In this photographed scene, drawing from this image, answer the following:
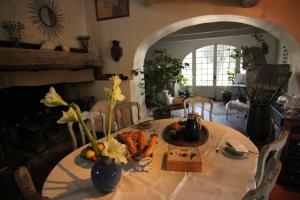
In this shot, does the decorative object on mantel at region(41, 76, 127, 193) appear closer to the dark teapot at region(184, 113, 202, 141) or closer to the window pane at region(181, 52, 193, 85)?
the dark teapot at region(184, 113, 202, 141)

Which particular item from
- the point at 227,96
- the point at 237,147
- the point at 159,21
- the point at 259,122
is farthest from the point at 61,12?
the point at 227,96

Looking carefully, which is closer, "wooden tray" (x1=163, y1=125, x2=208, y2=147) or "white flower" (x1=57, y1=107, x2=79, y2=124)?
"white flower" (x1=57, y1=107, x2=79, y2=124)

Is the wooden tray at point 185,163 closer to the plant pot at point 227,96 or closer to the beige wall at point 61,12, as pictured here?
the beige wall at point 61,12

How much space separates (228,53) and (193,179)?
256 inches

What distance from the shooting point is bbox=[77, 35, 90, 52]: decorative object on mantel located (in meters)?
3.05

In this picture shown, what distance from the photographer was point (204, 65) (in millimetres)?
7066

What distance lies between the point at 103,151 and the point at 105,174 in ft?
0.48

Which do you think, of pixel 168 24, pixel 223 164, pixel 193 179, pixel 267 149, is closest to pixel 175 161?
pixel 193 179

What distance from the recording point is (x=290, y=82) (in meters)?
2.73

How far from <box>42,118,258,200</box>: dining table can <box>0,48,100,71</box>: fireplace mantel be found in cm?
154

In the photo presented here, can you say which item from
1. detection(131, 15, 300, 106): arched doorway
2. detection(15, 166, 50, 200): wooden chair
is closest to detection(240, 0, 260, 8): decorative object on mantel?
detection(131, 15, 300, 106): arched doorway

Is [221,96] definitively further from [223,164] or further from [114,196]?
[114,196]

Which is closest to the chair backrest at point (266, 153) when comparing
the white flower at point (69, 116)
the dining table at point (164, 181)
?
the dining table at point (164, 181)

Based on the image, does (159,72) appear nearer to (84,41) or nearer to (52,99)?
(84,41)
